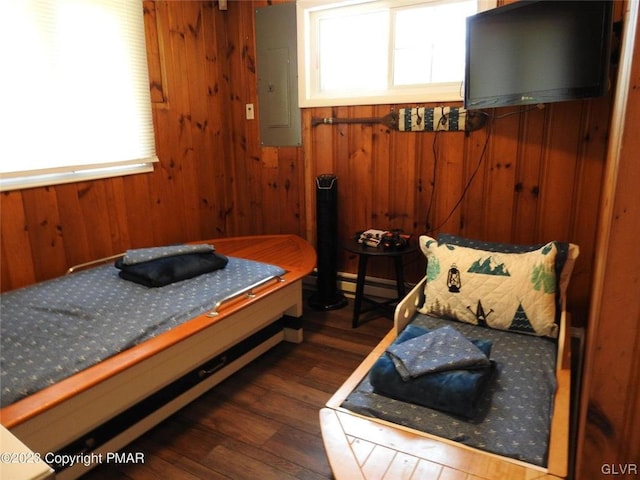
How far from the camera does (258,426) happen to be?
195 centimetres

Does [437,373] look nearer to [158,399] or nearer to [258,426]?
[258,426]

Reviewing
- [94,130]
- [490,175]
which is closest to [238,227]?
[94,130]

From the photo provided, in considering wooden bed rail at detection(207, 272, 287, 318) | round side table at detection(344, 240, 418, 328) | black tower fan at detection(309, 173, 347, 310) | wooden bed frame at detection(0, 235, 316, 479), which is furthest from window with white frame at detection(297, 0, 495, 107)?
wooden bed rail at detection(207, 272, 287, 318)

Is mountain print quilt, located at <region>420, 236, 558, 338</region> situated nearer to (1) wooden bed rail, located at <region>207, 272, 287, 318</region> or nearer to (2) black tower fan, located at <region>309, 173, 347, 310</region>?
(1) wooden bed rail, located at <region>207, 272, 287, 318</region>

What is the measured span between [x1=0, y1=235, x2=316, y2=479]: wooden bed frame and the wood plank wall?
813mm

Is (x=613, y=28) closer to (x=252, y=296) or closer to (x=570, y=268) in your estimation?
(x=570, y=268)

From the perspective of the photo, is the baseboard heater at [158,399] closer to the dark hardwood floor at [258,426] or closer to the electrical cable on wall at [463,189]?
the dark hardwood floor at [258,426]

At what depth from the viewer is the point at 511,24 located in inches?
85.6

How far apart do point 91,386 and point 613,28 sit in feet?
8.43

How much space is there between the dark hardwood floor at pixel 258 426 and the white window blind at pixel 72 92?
144 cm

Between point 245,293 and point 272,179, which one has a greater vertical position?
point 272,179

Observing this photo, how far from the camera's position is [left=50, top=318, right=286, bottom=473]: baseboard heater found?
159 cm

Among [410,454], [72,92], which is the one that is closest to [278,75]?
[72,92]

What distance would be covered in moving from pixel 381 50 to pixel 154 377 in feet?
7.96
